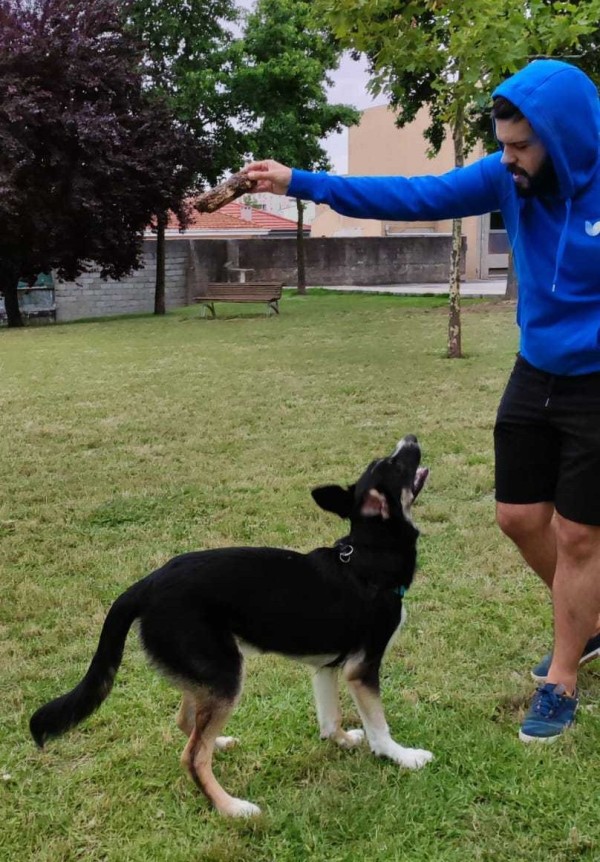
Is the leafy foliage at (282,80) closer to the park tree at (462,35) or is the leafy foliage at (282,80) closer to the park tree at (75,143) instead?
the park tree at (75,143)

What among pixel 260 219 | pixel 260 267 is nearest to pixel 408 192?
pixel 260 267

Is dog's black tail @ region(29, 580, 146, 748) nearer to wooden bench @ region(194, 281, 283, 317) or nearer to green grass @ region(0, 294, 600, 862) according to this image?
green grass @ region(0, 294, 600, 862)

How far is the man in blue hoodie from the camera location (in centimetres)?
242

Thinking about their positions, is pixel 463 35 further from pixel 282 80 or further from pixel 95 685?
pixel 282 80

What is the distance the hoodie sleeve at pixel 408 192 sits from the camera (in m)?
2.84

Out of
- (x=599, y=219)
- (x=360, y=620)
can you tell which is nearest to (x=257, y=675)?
(x=360, y=620)

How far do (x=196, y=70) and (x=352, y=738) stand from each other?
23494 millimetres

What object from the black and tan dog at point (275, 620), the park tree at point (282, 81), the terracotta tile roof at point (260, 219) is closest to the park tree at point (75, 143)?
the park tree at point (282, 81)

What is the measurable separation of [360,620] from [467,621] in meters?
1.20

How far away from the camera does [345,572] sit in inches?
108

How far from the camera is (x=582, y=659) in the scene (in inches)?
127

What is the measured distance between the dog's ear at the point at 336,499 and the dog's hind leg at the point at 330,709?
1.93 ft

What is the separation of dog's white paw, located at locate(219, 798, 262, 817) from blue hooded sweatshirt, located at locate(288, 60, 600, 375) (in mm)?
1758

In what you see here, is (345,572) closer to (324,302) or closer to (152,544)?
(152,544)
